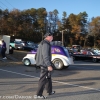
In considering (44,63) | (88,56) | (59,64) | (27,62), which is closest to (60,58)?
(59,64)

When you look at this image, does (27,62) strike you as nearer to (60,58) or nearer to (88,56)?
(60,58)

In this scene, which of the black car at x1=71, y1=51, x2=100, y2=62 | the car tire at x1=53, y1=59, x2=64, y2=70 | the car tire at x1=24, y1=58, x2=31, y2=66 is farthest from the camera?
the black car at x1=71, y1=51, x2=100, y2=62

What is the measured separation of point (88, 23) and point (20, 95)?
271ft

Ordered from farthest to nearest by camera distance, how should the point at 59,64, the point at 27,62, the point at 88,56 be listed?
1. the point at 88,56
2. the point at 27,62
3. the point at 59,64

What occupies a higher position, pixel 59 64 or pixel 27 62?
pixel 27 62

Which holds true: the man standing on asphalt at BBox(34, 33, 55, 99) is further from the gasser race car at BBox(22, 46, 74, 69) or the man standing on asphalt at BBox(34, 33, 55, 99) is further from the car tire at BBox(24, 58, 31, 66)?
the car tire at BBox(24, 58, 31, 66)

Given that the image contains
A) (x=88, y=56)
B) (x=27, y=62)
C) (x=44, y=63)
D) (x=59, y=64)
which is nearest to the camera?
(x=44, y=63)

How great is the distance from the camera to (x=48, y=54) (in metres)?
6.33

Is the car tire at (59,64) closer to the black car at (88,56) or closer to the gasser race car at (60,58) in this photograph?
the gasser race car at (60,58)

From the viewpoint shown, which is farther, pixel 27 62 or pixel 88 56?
→ pixel 88 56

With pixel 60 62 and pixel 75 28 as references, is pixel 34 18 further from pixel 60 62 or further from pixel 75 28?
pixel 60 62

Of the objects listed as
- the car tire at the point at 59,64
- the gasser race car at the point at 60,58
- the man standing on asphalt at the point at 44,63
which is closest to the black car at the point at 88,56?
the gasser race car at the point at 60,58

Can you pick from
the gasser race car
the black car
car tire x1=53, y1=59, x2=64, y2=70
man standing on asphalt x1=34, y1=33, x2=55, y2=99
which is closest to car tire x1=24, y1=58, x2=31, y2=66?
the gasser race car

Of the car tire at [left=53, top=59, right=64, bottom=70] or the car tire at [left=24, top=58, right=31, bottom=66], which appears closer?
the car tire at [left=53, top=59, right=64, bottom=70]
